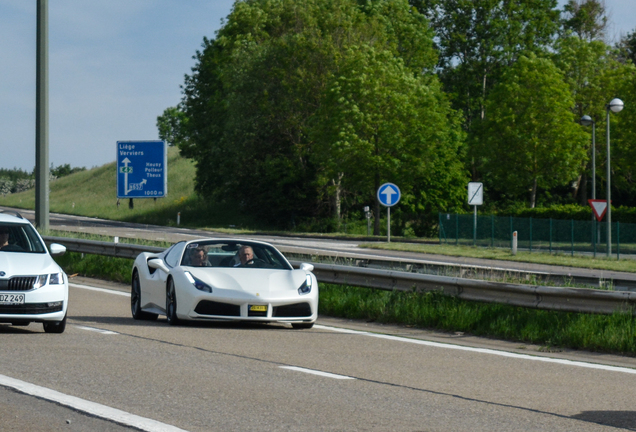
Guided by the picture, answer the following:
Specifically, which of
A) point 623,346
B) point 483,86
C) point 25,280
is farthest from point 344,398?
point 483,86

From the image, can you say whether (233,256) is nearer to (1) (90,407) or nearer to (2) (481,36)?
(1) (90,407)

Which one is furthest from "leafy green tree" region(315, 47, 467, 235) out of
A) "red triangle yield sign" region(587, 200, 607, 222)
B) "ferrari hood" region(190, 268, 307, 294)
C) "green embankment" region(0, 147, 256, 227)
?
"ferrari hood" region(190, 268, 307, 294)

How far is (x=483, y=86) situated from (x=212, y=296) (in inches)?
2471

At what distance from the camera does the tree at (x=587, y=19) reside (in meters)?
73.3

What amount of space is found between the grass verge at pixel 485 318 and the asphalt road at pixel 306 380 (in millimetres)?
319

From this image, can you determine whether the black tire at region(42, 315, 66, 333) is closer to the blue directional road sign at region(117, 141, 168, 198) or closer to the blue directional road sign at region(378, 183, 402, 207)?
the blue directional road sign at region(117, 141, 168, 198)

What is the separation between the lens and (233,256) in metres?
13.4

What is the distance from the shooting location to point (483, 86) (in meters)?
72.6

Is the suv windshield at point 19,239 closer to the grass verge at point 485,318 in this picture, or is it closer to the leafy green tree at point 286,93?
the grass verge at point 485,318

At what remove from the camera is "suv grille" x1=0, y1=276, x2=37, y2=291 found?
10969 mm

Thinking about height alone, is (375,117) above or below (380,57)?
below

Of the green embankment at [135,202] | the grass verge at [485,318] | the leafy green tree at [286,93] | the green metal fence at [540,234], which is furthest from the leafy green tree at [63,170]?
the grass verge at [485,318]

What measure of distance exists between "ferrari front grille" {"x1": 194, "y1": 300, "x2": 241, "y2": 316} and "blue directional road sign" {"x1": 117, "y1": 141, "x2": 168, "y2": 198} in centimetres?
1463

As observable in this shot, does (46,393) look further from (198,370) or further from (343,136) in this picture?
(343,136)
